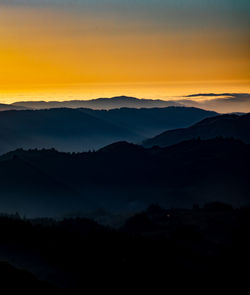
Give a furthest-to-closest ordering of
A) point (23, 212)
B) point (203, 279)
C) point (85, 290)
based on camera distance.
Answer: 1. point (23, 212)
2. point (203, 279)
3. point (85, 290)

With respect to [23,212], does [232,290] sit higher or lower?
higher

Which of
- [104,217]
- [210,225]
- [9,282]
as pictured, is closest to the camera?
[9,282]

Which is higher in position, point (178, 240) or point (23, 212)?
point (178, 240)

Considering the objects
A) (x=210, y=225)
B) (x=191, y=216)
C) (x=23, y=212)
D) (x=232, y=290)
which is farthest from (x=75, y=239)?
(x=23, y=212)

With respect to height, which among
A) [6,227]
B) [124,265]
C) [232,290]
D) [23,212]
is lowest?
[23,212]

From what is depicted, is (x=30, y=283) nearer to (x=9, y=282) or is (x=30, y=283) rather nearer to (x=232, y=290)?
(x=9, y=282)

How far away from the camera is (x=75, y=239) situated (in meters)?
68.2

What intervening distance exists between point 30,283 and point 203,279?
36897 millimetres

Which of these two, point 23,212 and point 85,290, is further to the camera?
point 23,212

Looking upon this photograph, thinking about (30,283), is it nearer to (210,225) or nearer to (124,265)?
(124,265)

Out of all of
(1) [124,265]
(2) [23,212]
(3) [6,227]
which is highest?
(3) [6,227]

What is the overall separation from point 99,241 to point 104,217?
3270 inches

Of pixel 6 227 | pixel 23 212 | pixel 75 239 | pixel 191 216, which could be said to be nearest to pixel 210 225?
pixel 191 216

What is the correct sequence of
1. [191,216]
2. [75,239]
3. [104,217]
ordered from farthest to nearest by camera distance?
[104,217], [191,216], [75,239]
